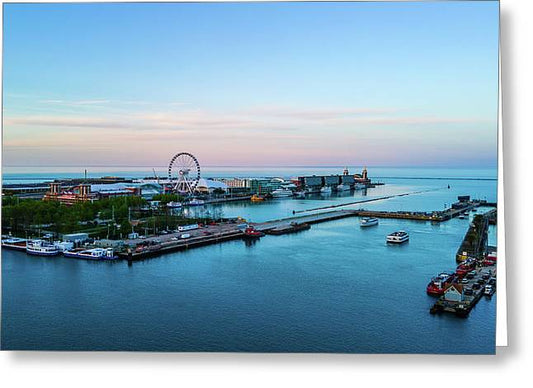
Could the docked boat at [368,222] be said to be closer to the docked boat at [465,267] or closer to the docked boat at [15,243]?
the docked boat at [465,267]

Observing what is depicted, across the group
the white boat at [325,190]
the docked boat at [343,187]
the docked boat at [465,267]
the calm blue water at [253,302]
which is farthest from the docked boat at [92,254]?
the docked boat at [465,267]

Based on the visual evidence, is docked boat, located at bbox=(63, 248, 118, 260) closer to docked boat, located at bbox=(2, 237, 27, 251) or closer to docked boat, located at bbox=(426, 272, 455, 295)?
docked boat, located at bbox=(2, 237, 27, 251)

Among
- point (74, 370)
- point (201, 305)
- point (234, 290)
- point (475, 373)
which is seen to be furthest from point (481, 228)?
point (74, 370)

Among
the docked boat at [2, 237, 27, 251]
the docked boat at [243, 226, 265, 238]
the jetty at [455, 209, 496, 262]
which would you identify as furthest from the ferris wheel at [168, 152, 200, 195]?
the jetty at [455, 209, 496, 262]

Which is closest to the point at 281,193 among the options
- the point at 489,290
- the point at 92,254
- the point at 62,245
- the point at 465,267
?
the point at 92,254

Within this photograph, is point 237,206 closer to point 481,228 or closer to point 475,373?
point 481,228
